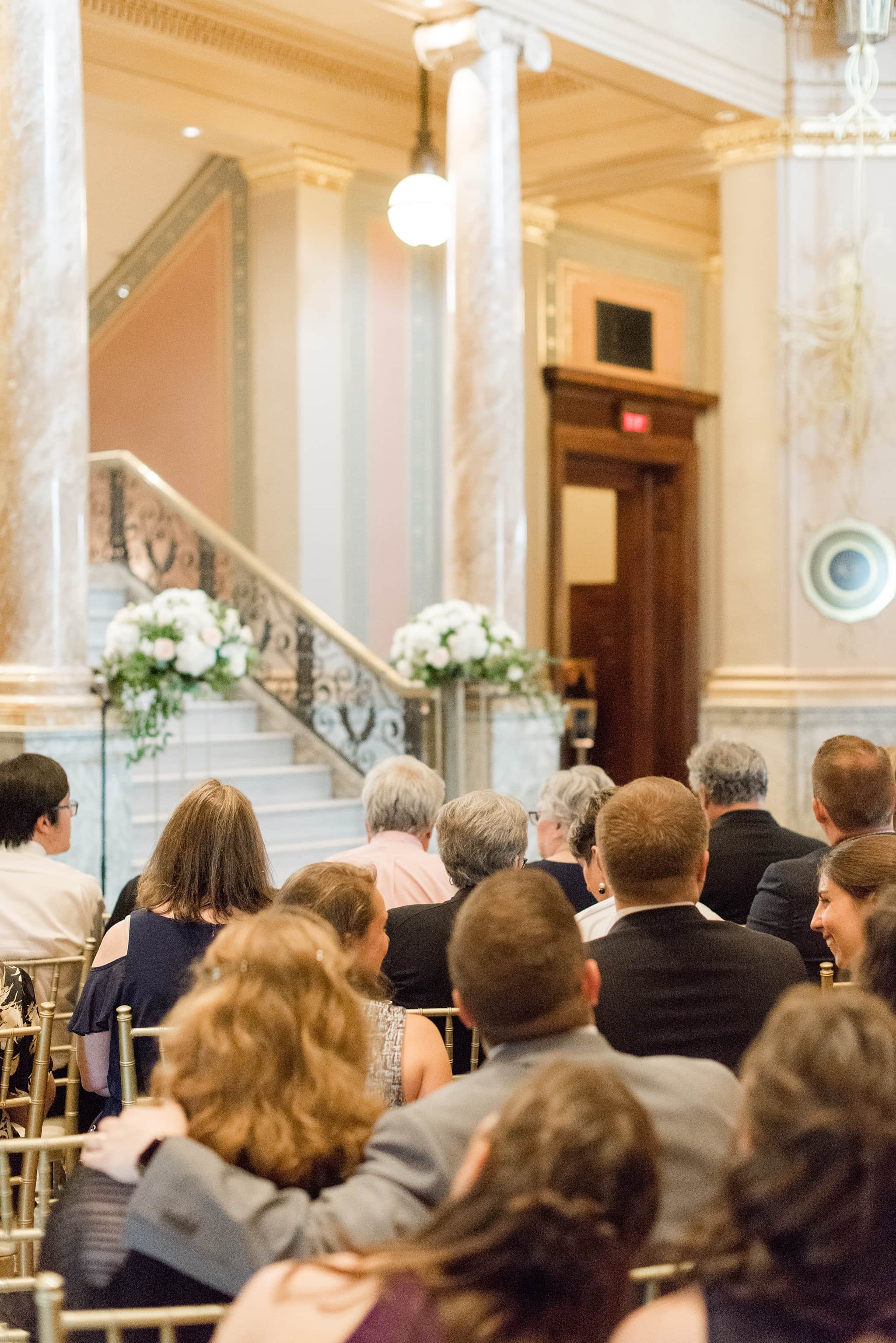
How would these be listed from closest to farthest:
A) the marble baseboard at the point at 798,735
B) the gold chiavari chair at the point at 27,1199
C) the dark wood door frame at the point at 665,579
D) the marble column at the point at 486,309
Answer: the gold chiavari chair at the point at 27,1199, the marble column at the point at 486,309, the marble baseboard at the point at 798,735, the dark wood door frame at the point at 665,579

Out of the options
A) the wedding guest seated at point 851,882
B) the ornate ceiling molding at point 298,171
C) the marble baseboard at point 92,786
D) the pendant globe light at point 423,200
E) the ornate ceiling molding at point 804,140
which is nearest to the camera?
the wedding guest seated at point 851,882

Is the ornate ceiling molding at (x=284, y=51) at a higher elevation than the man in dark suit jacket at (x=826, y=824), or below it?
higher

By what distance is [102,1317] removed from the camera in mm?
1438

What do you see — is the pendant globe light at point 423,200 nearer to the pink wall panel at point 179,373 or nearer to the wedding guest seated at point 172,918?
the pink wall panel at point 179,373

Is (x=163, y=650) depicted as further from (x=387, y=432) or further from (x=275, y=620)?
(x=387, y=432)

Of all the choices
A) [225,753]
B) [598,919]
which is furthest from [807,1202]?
[225,753]

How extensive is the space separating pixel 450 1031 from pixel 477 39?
6.21 metres

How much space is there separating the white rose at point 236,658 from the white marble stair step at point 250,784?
1.06 meters

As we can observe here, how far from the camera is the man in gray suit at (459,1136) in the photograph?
1.59m

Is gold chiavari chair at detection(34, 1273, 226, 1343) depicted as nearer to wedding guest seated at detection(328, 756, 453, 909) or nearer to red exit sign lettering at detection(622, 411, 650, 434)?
wedding guest seated at detection(328, 756, 453, 909)

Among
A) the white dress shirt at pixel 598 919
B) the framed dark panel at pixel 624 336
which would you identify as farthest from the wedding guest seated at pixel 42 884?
the framed dark panel at pixel 624 336

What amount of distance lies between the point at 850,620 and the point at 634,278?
3677 millimetres

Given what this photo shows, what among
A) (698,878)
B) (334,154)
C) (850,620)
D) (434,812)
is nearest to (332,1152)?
(698,878)

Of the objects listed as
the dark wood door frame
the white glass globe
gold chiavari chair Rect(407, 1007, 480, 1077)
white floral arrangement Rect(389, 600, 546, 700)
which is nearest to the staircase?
white floral arrangement Rect(389, 600, 546, 700)
